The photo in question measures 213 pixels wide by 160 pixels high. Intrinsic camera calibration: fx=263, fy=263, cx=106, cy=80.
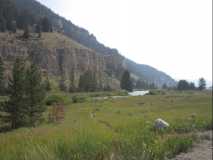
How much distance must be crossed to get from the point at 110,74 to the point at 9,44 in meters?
105

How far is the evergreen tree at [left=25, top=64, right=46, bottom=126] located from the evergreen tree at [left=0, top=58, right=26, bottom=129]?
0.46 m

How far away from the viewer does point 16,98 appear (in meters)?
21.5

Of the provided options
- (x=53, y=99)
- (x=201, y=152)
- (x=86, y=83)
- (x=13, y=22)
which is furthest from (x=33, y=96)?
(x=86, y=83)

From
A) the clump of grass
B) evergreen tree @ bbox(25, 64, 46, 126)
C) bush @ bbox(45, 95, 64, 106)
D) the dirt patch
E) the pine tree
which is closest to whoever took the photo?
the dirt patch

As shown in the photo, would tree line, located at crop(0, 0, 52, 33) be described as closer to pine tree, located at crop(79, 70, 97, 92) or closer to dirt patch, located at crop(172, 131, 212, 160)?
pine tree, located at crop(79, 70, 97, 92)

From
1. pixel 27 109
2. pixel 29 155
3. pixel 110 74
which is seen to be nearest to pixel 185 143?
pixel 29 155

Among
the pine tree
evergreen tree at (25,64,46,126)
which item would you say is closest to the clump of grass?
evergreen tree at (25,64,46,126)

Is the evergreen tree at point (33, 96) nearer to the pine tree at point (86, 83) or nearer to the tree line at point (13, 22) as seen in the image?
the tree line at point (13, 22)

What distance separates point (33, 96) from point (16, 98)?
5.20 ft

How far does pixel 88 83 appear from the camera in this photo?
257 feet

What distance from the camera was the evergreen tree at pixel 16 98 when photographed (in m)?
21.0

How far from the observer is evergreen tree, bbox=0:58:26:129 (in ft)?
69.1

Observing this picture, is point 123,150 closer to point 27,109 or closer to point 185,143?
point 185,143

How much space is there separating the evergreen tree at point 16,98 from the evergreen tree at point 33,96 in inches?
18.0
